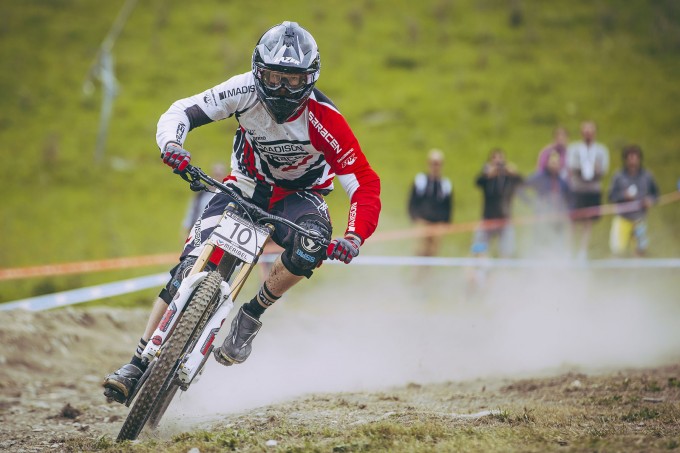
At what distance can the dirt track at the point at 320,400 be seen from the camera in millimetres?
5859

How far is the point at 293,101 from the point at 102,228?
12.5m

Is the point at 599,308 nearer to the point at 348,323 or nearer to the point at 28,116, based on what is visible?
the point at 348,323

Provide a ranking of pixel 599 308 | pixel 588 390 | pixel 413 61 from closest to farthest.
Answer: pixel 588 390 < pixel 599 308 < pixel 413 61

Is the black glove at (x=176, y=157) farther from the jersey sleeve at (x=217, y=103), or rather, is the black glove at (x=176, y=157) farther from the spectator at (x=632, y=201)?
the spectator at (x=632, y=201)

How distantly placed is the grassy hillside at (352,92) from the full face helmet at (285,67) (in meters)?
10.00

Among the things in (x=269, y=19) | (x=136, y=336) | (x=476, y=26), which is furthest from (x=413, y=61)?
(x=136, y=336)

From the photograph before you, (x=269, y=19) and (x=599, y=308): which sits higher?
(x=269, y=19)

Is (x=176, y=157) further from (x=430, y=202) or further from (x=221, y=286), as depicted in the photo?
(x=430, y=202)

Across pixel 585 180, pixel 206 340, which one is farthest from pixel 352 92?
pixel 206 340

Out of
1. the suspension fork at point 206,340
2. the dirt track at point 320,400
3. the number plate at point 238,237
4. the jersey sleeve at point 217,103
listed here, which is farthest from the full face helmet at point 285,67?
the dirt track at point 320,400

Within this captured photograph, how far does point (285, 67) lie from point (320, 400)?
2.67m

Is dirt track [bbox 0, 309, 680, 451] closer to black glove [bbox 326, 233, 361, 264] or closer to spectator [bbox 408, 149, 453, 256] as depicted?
black glove [bbox 326, 233, 361, 264]

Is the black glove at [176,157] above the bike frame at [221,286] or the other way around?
above

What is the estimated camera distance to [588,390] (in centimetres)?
704
